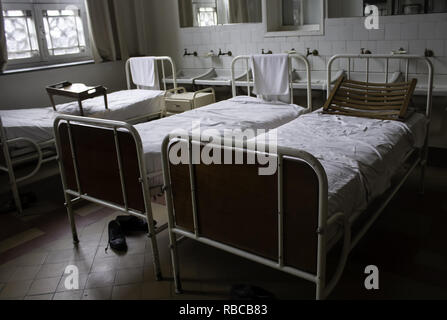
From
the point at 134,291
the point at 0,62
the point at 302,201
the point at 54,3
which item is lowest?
the point at 134,291

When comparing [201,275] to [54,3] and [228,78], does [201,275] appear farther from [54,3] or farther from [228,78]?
[54,3]

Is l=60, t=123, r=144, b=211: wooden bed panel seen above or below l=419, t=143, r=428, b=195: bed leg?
above

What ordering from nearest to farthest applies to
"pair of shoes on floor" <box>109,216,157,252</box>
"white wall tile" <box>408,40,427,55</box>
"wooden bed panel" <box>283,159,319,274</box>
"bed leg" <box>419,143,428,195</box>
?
"wooden bed panel" <box>283,159,319,274</box> → "pair of shoes on floor" <box>109,216,157,252</box> → "bed leg" <box>419,143,428,195</box> → "white wall tile" <box>408,40,427,55</box>

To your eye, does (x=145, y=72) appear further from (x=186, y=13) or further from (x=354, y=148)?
(x=354, y=148)

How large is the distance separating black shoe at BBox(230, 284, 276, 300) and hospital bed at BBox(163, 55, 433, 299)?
245 mm

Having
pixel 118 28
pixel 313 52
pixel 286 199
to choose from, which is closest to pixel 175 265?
pixel 286 199

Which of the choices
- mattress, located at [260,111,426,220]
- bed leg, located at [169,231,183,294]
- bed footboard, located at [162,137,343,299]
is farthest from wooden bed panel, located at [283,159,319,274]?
bed leg, located at [169,231,183,294]

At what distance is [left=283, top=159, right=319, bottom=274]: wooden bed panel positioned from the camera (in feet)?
5.21

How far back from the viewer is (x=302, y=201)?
5.33ft

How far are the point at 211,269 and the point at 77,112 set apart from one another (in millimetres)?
2348

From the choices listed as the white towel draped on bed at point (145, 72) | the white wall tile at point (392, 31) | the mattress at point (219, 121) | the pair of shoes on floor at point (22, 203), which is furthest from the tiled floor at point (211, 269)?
the white towel draped on bed at point (145, 72)

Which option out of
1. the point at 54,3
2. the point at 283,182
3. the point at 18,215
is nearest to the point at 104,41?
the point at 54,3

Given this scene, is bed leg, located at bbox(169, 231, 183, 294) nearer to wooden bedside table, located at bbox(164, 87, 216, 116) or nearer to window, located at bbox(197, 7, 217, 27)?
wooden bedside table, located at bbox(164, 87, 216, 116)

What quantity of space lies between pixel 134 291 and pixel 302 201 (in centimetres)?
A: 119
